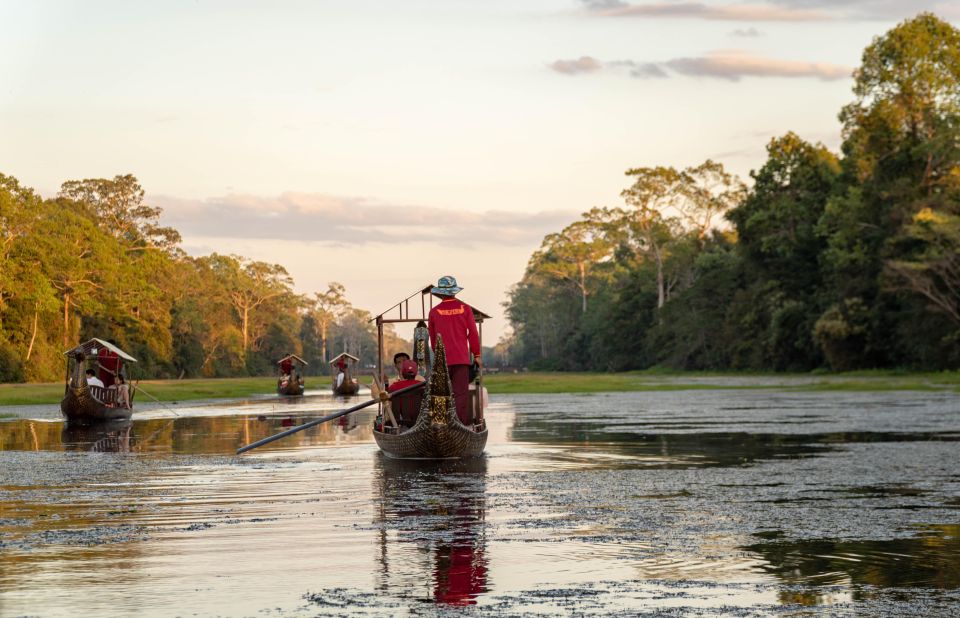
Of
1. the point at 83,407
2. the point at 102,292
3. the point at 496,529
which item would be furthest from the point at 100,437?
the point at 102,292

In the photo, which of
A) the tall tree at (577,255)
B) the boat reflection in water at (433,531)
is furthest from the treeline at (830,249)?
the boat reflection in water at (433,531)

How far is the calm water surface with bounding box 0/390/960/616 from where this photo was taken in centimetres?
828

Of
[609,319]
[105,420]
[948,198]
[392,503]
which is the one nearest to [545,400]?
[105,420]

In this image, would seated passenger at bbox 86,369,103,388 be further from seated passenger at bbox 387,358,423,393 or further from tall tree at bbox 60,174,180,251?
tall tree at bbox 60,174,180,251

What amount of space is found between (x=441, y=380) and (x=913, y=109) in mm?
57787

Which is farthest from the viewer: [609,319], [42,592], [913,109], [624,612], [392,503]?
[609,319]

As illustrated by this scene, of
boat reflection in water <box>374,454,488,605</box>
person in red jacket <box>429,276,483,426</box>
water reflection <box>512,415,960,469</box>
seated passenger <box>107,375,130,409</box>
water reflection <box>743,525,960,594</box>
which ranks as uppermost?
person in red jacket <box>429,276,483,426</box>

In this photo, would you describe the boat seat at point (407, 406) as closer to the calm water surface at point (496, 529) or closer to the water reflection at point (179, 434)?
the calm water surface at point (496, 529)

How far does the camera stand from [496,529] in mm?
11555

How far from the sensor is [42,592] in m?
8.47

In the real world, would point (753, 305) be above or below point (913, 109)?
below

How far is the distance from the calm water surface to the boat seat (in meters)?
0.77

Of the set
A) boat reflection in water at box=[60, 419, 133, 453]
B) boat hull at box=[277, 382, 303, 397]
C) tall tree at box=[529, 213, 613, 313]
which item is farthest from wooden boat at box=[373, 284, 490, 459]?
tall tree at box=[529, 213, 613, 313]

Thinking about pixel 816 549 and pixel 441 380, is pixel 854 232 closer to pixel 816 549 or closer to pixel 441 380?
pixel 441 380
